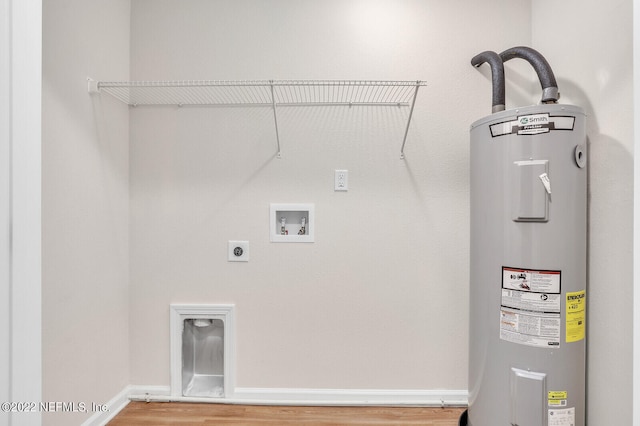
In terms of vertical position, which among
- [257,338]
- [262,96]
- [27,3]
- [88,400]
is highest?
[262,96]

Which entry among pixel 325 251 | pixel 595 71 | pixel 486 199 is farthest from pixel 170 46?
pixel 595 71

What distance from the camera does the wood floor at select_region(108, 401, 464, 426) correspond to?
1.45m

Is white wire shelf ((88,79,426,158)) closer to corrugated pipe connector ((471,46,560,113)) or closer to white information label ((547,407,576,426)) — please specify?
corrugated pipe connector ((471,46,560,113))

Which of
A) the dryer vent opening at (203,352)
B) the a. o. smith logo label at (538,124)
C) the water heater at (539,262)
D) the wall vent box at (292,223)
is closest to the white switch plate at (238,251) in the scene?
the wall vent box at (292,223)

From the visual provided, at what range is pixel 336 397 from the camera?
1573mm

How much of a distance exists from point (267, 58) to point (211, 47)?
320 millimetres

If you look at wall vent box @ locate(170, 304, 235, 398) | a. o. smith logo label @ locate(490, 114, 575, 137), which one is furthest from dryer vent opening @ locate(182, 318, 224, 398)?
a. o. smith logo label @ locate(490, 114, 575, 137)

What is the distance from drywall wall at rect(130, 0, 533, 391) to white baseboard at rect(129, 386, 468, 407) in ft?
0.13

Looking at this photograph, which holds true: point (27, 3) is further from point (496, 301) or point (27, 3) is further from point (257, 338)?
point (496, 301)

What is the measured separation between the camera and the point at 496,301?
3.77ft

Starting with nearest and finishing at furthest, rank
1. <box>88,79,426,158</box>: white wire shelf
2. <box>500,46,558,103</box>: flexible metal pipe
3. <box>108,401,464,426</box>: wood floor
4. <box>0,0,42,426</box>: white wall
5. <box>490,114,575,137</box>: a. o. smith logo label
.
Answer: <box>0,0,42,426</box>: white wall, <box>490,114,575,137</box>: a. o. smith logo label, <box>500,46,558,103</box>: flexible metal pipe, <box>108,401,464,426</box>: wood floor, <box>88,79,426,158</box>: white wire shelf

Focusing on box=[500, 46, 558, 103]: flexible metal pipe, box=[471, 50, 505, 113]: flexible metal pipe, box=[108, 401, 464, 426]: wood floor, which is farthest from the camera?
box=[108, 401, 464, 426]: wood floor

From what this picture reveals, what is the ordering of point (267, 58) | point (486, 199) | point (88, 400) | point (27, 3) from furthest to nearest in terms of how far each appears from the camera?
point (267, 58), point (88, 400), point (486, 199), point (27, 3)

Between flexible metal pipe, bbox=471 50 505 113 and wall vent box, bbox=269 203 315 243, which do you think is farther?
wall vent box, bbox=269 203 315 243
